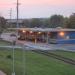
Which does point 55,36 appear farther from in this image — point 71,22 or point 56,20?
point 56,20

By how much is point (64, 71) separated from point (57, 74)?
5.53ft

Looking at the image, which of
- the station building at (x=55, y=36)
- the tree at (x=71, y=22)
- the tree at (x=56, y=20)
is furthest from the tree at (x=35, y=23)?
the station building at (x=55, y=36)

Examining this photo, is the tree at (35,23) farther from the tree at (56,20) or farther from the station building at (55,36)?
the station building at (55,36)

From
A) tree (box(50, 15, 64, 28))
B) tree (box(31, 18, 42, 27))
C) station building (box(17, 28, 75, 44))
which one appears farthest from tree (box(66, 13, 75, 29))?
tree (box(31, 18, 42, 27))

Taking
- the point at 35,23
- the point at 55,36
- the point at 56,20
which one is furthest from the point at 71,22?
the point at 35,23

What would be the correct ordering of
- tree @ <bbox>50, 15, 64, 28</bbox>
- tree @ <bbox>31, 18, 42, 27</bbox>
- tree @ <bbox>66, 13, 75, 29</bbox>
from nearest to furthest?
tree @ <bbox>66, 13, 75, 29</bbox>, tree @ <bbox>50, 15, 64, 28</bbox>, tree @ <bbox>31, 18, 42, 27</bbox>

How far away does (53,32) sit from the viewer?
66.1 m

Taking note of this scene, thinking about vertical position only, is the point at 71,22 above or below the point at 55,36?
above

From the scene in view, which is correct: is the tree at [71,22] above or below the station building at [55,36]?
above

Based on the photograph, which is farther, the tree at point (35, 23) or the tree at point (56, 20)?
the tree at point (35, 23)

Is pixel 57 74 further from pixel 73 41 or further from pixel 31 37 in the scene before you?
pixel 31 37

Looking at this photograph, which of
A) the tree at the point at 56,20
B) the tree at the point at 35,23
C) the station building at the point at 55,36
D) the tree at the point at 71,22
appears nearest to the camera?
the station building at the point at 55,36

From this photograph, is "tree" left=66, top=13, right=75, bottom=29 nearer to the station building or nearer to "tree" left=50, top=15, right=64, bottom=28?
the station building

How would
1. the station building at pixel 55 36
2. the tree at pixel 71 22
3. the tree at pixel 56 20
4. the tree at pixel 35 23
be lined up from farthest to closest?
the tree at pixel 35 23 < the tree at pixel 56 20 < the tree at pixel 71 22 < the station building at pixel 55 36
